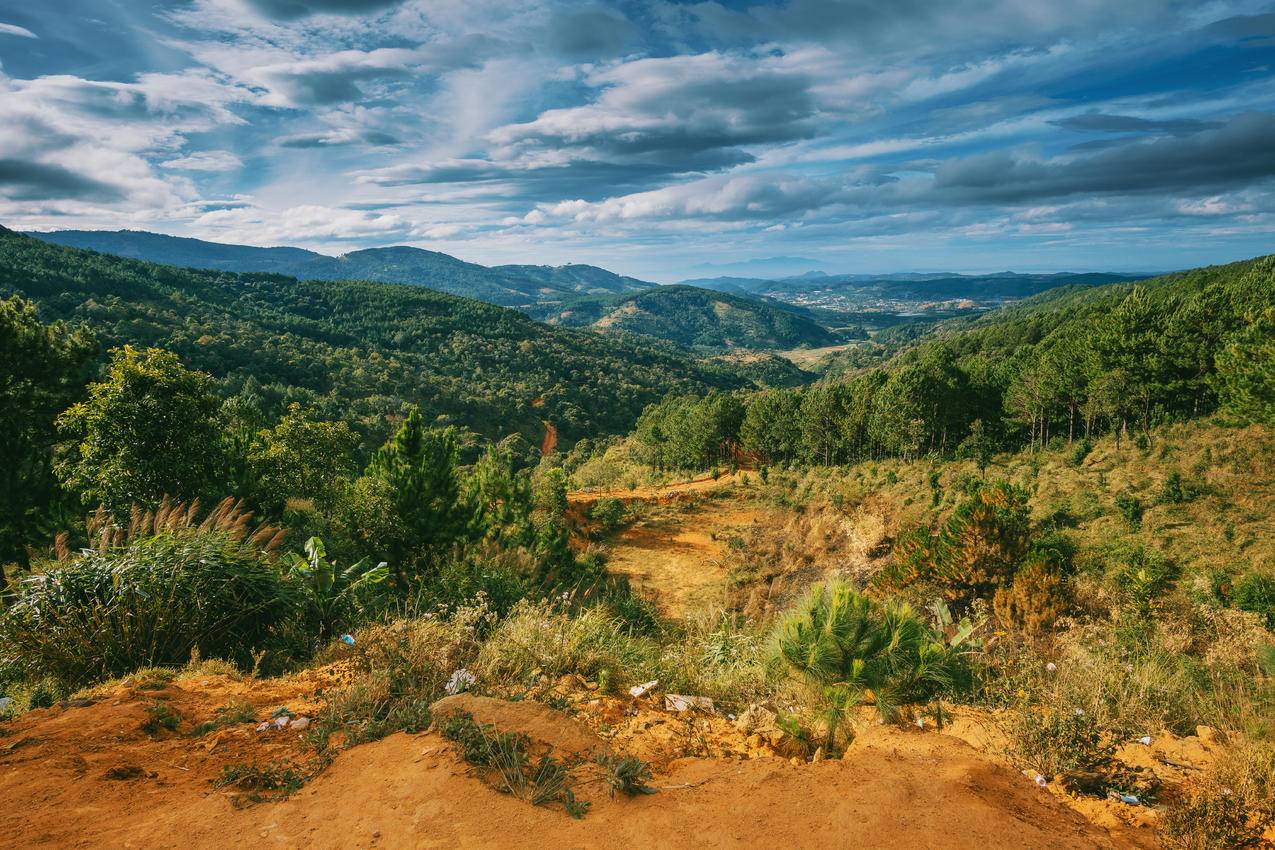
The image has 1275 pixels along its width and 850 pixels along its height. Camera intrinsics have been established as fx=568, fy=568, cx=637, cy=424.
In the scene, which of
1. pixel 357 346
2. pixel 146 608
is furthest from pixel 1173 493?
pixel 357 346

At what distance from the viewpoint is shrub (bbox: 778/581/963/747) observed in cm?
478

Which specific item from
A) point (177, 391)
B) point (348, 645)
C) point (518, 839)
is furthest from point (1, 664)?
point (177, 391)

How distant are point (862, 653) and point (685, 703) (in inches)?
62.6

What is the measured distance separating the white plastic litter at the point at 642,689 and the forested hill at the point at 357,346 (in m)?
43.4

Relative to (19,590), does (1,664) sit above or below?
below

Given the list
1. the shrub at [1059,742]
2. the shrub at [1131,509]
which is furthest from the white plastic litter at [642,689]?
the shrub at [1131,509]

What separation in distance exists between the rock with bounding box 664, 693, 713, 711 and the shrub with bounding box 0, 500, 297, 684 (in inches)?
157

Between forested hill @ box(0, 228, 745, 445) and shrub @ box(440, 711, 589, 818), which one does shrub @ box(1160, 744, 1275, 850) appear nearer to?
shrub @ box(440, 711, 589, 818)

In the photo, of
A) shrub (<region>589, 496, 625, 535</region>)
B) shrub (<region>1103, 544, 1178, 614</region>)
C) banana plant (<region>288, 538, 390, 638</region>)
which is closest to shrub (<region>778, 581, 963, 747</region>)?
banana plant (<region>288, 538, 390, 638</region>)

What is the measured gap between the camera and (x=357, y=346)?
10700cm

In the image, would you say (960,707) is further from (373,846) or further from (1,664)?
(1,664)

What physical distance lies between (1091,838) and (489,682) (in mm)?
4142

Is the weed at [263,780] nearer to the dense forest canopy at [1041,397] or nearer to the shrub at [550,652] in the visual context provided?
the shrub at [550,652]

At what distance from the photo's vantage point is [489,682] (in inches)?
193
